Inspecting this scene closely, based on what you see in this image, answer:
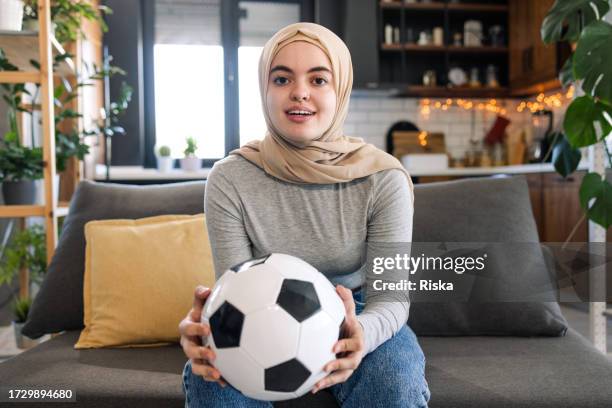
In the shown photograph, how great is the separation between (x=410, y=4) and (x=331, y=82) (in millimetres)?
3940

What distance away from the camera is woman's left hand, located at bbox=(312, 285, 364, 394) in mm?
853

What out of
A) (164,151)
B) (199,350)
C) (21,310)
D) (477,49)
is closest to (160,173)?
(164,151)

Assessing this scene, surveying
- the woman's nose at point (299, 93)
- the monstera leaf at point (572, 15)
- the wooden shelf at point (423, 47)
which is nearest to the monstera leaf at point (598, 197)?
the monstera leaf at point (572, 15)

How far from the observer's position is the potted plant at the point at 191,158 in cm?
421

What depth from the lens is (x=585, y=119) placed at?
1.79 meters

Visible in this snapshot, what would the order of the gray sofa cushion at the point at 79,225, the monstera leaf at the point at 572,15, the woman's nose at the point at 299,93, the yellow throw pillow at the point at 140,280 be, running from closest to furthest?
the woman's nose at the point at 299,93 < the yellow throw pillow at the point at 140,280 < the gray sofa cushion at the point at 79,225 < the monstera leaf at the point at 572,15

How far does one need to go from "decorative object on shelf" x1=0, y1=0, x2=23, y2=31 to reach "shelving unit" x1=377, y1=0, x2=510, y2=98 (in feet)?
10.3

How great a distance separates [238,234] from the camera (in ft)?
3.86

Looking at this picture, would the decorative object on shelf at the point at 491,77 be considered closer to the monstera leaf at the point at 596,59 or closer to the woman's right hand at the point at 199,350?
the monstera leaf at the point at 596,59

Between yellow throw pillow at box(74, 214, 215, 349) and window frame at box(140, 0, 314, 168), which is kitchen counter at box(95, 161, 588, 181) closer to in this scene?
window frame at box(140, 0, 314, 168)

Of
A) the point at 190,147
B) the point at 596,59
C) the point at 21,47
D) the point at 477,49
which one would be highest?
the point at 477,49

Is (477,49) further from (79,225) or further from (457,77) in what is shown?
(79,225)

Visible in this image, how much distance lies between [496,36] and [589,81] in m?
3.57

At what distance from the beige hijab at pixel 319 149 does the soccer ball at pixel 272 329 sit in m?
0.39
